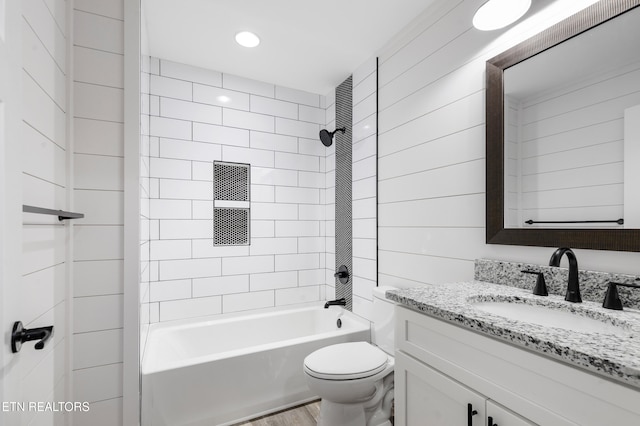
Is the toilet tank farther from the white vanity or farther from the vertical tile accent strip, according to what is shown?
the white vanity

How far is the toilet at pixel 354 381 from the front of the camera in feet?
4.97

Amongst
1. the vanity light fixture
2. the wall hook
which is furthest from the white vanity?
the vanity light fixture

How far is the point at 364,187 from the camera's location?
2367mm

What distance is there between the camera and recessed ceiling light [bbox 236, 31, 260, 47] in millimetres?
2016

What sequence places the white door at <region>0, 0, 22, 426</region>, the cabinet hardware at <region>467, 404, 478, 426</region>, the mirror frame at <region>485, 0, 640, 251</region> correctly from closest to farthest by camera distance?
the white door at <region>0, 0, 22, 426</region>, the cabinet hardware at <region>467, 404, 478, 426</region>, the mirror frame at <region>485, 0, 640, 251</region>

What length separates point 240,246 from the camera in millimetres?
2568

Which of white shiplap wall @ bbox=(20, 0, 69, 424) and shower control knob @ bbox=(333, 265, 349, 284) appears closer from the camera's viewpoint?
white shiplap wall @ bbox=(20, 0, 69, 424)

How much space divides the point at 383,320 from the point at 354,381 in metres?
0.50

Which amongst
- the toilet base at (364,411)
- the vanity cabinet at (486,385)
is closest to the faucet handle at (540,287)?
the vanity cabinet at (486,385)

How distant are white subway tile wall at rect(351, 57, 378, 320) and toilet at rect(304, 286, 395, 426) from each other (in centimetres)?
41

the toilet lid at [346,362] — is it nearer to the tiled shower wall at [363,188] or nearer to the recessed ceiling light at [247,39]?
the tiled shower wall at [363,188]

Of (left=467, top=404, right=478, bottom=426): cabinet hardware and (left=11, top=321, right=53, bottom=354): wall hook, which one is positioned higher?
(left=11, top=321, right=53, bottom=354): wall hook

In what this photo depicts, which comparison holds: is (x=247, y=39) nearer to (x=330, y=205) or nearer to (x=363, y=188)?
(x=363, y=188)

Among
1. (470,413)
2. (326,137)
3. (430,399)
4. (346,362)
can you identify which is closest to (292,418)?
(346,362)
